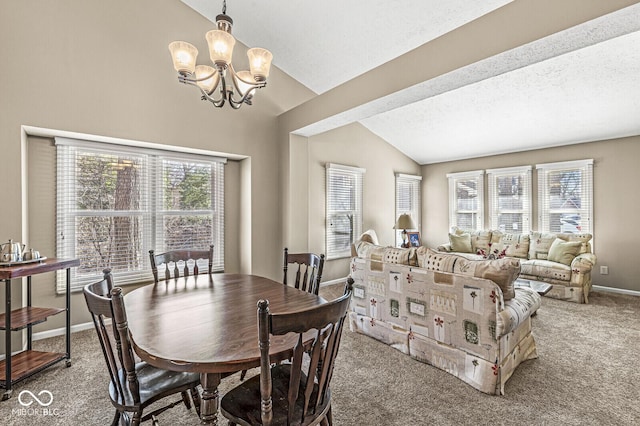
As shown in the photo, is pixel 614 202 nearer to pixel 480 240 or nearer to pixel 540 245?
pixel 540 245

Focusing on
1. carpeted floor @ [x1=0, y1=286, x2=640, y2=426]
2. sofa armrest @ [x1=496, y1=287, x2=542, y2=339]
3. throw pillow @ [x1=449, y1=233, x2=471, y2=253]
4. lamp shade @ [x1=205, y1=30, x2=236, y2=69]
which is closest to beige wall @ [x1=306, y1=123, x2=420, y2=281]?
throw pillow @ [x1=449, y1=233, x2=471, y2=253]

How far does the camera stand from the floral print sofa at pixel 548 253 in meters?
4.27

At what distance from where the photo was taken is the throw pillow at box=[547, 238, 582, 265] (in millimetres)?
4562

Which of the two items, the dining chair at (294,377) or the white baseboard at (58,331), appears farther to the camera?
the white baseboard at (58,331)

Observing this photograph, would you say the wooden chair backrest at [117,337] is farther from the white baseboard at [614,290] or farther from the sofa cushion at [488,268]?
the white baseboard at [614,290]

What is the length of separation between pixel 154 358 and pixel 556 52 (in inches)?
122

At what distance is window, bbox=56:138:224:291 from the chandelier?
1709 millimetres

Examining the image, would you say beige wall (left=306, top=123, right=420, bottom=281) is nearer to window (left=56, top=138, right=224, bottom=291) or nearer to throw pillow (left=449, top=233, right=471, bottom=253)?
throw pillow (left=449, top=233, right=471, bottom=253)

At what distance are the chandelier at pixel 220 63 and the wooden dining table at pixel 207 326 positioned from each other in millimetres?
1454

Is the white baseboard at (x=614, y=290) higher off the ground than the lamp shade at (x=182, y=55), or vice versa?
the lamp shade at (x=182, y=55)

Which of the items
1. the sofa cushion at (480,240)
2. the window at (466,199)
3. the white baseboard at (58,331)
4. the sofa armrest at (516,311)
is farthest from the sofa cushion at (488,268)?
the window at (466,199)

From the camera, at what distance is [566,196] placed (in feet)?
17.0

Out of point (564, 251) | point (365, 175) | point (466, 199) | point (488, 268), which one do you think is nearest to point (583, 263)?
point (564, 251)

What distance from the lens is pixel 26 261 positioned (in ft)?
7.91
